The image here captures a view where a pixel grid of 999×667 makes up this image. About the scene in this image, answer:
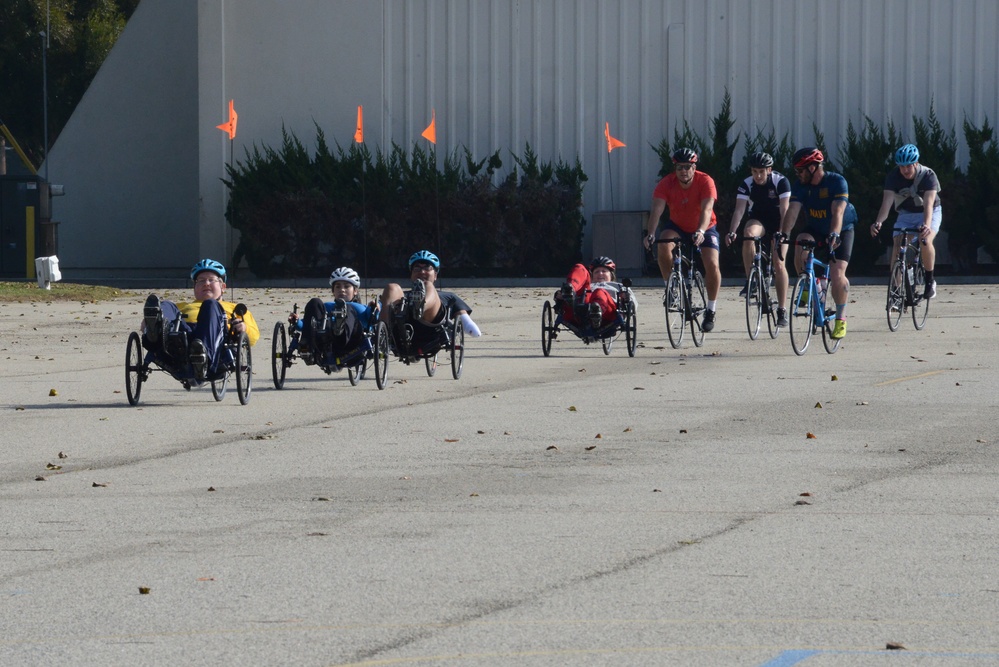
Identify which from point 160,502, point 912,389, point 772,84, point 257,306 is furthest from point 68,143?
point 160,502

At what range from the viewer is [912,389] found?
40.8 feet

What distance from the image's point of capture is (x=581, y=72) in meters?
37.7

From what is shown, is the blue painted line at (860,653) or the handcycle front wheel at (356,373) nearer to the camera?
the blue painted line at (860,653)

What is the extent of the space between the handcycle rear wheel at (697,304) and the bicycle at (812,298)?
1108 mm

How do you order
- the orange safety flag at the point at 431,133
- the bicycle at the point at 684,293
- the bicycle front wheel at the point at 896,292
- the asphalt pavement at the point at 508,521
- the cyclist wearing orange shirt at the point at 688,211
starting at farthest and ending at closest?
the orange safety flag at the point at 431,133
the bicycle front wheel at the point at 896,292
the cyclist wearing orange shirt at the point at 688,211
the bicycle at the point at 684,293
the asphalt pavement at the point at 508,521

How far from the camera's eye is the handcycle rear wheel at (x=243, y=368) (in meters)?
11.5

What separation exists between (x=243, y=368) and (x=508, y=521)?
492cm

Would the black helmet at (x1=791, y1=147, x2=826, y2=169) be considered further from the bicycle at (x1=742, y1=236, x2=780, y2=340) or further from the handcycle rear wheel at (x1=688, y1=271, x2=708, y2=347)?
the handcycle rear wheel at (x1=688, y1=271, x2=708, y2=347)

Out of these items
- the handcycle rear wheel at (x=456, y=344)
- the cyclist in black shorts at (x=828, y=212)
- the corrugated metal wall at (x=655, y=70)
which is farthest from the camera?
the corrugated metal wall at (x=655, y=70)

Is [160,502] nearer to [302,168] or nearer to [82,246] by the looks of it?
[302,168]

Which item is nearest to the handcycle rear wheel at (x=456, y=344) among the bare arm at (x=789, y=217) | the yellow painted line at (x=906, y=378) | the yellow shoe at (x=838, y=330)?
the yellow painted line at (x=906, y=378)

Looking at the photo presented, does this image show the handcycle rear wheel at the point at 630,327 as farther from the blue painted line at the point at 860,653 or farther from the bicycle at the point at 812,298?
the blue painted line at the point at 860,653

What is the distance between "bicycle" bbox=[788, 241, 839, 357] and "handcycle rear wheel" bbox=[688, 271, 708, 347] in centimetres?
111

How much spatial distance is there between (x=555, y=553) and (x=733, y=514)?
1.17m
